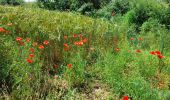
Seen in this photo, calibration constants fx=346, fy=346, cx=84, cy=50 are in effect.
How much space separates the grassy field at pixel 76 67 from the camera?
435cm

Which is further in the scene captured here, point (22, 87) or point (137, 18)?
point (137, 18)

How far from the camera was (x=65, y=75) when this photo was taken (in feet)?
15.9

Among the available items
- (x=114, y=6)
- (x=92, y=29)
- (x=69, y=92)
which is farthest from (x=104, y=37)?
(x=114, y=6)

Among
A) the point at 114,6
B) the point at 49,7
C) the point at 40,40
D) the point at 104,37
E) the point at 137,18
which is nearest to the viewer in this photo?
the point at 40,40

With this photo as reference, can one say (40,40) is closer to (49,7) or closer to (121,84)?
(121,84)

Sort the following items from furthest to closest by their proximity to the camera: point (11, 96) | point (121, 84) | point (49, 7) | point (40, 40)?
point (49, 7), point (40, 40), point (121, 84), point (11, 96)

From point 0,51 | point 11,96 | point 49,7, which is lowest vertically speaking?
point 49,7

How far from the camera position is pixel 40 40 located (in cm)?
599

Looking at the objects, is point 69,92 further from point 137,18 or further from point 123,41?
point 137,18

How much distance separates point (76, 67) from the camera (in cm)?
502

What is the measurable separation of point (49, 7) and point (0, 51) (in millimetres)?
12209

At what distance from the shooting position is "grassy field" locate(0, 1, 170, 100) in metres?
4.35

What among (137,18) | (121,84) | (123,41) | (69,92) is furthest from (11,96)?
(137,18)

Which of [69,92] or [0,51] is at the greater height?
[0,51]
